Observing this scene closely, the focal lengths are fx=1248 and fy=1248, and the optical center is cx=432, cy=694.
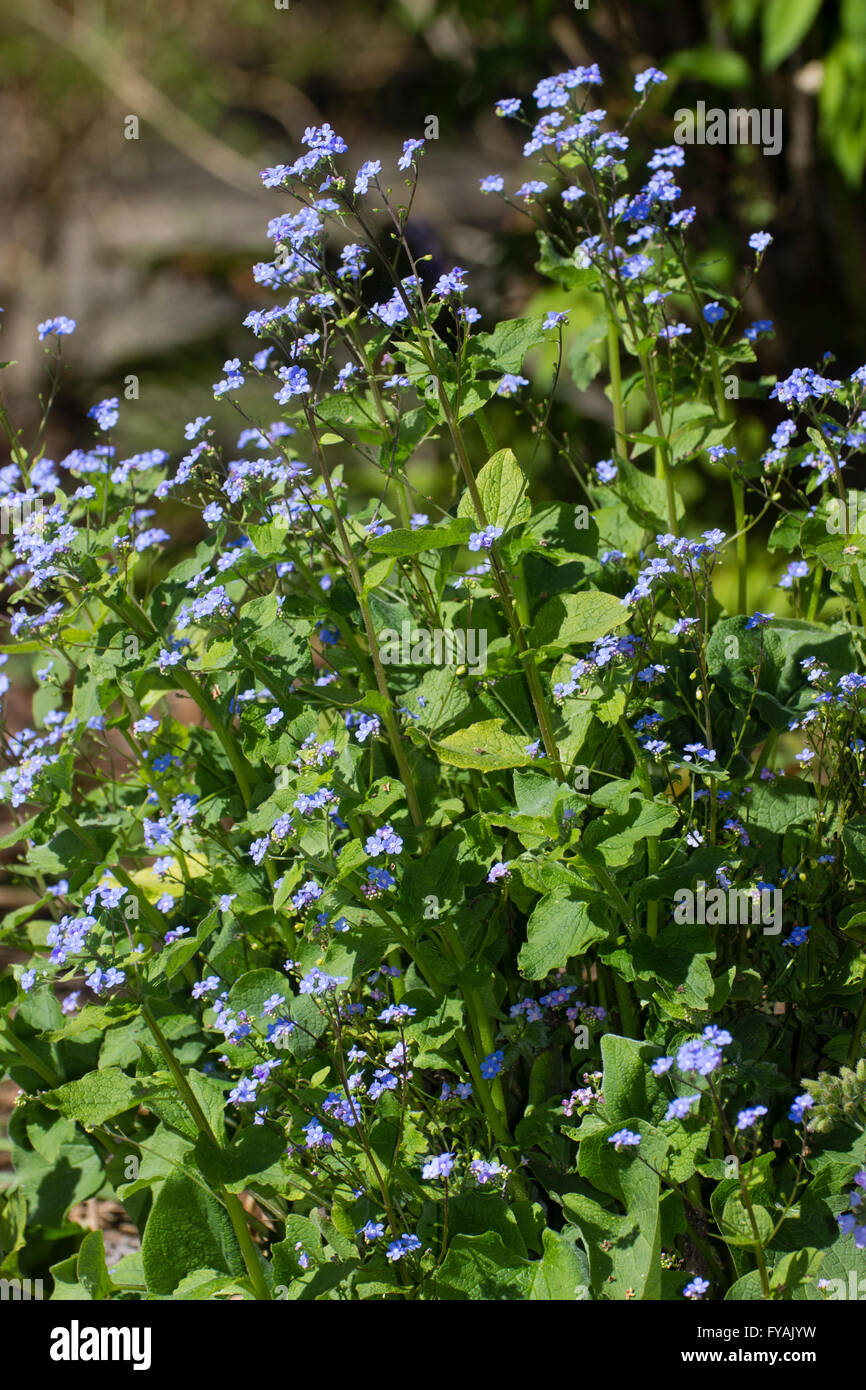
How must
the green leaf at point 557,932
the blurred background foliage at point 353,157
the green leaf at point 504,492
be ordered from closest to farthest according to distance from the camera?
the green leaf at point 557,932 → the green leaf at point 504,492 → the blurred background foliage at point 353,157

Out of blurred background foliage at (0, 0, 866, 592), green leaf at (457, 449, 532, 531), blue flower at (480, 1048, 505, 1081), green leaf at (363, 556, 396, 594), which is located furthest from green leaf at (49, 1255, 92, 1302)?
blurred background foliage at (0, 0, 866, 592)

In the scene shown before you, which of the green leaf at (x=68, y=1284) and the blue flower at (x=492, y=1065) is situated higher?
the blue flower at (x=492, y=1065)

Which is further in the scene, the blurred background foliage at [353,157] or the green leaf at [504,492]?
the blurred background foliage at [353,157]

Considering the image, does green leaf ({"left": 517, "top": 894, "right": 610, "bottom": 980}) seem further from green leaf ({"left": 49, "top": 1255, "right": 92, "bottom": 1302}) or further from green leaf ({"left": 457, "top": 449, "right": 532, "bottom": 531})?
green leaf ({"left": 49, "top": 1255, "right": 92, "bottom": 1302})

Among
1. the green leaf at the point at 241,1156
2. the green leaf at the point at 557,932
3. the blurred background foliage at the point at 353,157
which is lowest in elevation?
the green leaf at the point at 241,1156

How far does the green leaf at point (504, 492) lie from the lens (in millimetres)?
1653

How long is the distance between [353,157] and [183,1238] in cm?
599

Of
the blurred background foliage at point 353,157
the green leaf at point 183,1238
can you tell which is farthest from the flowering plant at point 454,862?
the blurred background foliage at point 353,157

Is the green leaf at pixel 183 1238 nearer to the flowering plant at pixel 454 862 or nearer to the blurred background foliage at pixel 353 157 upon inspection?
the flowering plant at pixel 454 862

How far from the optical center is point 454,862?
1.69 metres

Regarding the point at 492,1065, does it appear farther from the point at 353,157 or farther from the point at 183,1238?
the point at 353,157

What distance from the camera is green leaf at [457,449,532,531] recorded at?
165cm

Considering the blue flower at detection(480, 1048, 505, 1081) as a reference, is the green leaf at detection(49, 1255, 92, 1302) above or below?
below

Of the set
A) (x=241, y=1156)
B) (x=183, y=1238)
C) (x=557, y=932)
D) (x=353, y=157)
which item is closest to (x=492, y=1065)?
(x=557, y=932)
